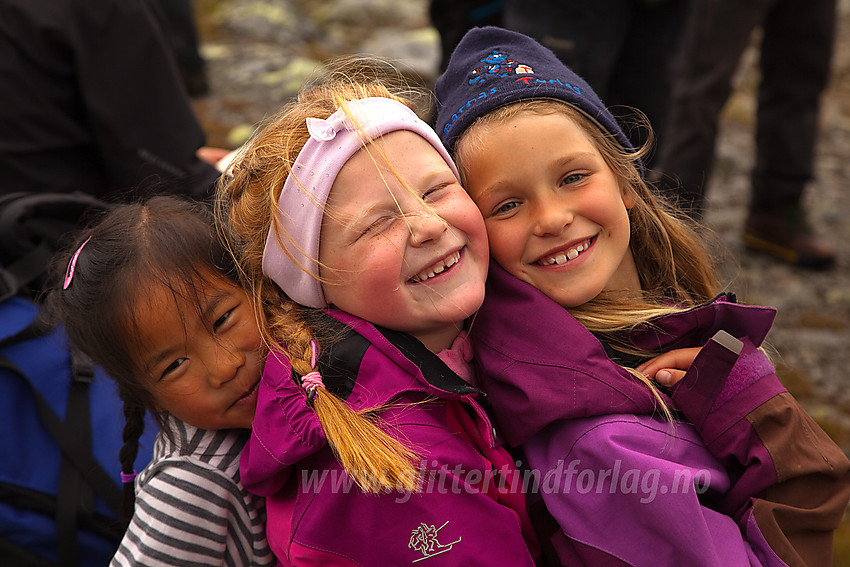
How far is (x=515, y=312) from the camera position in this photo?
66.5 inches

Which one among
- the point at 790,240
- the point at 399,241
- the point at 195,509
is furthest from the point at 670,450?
the point at 790,240

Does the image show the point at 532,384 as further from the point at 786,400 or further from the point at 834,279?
the point at 834,279

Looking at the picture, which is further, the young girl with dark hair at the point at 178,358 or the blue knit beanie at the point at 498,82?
the blue knit beanie at the point at 498,82

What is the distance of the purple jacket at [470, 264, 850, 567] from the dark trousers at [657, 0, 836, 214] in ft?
6.87

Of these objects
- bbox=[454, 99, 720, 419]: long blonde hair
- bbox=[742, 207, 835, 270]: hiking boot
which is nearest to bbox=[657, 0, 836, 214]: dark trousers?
bbox=[742, 207, 835, 270]: hiking boot

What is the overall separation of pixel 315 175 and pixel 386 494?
0.68 m

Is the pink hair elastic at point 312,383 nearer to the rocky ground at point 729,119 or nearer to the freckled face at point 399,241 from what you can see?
the freckled face at point 399,241

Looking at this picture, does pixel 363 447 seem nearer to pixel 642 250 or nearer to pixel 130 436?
pixel 130 436

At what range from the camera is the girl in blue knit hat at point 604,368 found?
4.86ft

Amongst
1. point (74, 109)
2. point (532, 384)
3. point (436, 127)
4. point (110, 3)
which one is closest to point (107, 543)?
point (532, 384)

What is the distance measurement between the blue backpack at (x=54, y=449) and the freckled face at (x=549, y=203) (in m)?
1.18

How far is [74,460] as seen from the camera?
201cm

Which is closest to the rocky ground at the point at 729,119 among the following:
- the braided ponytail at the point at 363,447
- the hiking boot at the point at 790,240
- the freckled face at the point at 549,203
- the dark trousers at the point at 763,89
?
the hiking boot at the point at 790,240

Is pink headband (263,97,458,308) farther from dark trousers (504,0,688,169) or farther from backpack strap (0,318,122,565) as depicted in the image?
dark trousers (504,0,688,169)
